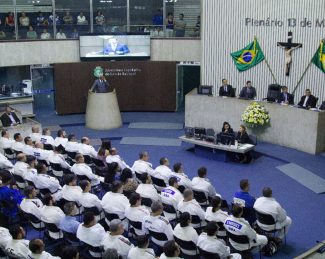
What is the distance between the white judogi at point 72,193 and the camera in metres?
9.20

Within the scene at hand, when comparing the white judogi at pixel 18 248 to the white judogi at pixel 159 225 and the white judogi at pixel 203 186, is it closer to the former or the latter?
the white judogi at pixel 159 225

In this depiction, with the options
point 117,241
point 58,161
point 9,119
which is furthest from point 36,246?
point 9,119

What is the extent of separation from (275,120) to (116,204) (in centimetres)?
821

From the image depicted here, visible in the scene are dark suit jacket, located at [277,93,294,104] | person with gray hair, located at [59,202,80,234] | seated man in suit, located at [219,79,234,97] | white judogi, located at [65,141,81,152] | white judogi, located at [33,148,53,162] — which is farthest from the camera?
seated man in suit, located at [219,79,234,97]

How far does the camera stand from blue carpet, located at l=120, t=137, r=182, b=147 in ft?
52.1

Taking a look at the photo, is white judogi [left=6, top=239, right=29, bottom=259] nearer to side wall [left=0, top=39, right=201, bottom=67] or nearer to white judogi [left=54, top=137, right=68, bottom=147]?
white judogi [left=54, top=137, right=68, bottom=147]

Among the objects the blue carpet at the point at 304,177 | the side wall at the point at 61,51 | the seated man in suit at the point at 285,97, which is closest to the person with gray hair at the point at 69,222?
the blue carpet at the point at 304,177

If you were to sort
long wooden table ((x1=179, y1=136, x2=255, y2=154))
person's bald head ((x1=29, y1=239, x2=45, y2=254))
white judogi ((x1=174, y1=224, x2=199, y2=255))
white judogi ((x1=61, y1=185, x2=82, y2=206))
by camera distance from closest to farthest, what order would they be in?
person's bald head ((x1=29, y1=239, x2=45, y2=254)), white judogi ((x1=174, y1=224, x2=199, y2=255)), white judogi ((x1=61, y1=185, x2=82, y2=206)), long wooden table ((x1=179, y1=136, x2=255, y2=154))

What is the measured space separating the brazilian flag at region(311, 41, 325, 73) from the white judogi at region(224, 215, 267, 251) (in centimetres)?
934

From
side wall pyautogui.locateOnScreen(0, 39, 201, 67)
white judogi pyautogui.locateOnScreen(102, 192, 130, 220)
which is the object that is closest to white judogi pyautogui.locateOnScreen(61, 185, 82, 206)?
white judogi pyautogui.locateOnScreen(102, 192, 130, 220)

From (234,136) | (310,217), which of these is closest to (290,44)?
(234,136)

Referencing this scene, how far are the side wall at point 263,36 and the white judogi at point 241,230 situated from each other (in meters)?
9.34

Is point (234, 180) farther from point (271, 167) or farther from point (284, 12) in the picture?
point (284, 12)

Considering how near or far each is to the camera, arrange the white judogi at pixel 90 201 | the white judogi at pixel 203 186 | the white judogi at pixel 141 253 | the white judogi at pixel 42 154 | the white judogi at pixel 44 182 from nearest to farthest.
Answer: the white judogi at pixel 141 253
the white judogi at pixel 90 201
the white judogi at pixel 203 186
the white judogi at pixel 44 182
the white judogi at pixel 42 154
